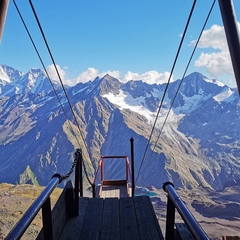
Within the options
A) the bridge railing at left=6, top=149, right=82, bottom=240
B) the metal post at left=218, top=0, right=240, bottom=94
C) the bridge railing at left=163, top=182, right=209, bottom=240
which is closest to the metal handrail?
the bridge railing at left=6, top=149, right=82, bottom=240

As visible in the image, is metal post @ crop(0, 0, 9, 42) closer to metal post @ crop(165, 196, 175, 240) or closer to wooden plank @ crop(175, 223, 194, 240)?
metal post @ crop(165, 196, 175, 240)

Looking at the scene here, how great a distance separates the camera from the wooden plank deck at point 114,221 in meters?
4.78

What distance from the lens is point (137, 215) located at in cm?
569

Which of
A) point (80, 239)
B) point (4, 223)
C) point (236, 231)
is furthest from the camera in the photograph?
point (236, 231)

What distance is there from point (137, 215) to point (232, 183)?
187 meters

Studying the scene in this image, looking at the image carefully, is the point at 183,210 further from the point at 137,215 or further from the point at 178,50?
the point at 178,50

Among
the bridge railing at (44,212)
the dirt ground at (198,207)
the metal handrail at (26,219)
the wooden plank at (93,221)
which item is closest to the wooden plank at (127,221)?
the wooden plank at (93,221)

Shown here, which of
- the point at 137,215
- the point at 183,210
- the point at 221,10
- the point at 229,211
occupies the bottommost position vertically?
the point at 229,211

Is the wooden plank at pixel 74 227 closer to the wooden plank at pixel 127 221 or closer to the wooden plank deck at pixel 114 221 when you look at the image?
the wooden plank deck at pixel 114 221

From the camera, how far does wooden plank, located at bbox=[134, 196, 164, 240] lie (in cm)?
480

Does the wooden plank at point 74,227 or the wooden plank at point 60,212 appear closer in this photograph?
the wooden plank at point 60,212

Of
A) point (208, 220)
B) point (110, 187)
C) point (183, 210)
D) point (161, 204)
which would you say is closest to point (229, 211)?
point (208, 220)

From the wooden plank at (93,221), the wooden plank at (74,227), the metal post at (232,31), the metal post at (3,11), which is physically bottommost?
the wooden plank at (93,221)

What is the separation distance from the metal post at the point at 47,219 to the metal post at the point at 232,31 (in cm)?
225
